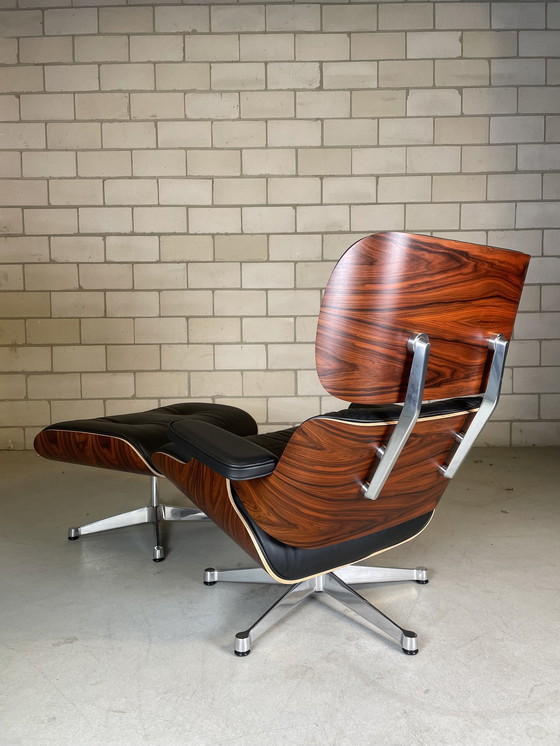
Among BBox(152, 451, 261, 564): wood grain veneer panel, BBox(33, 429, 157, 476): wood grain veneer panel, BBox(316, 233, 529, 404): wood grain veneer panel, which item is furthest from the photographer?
BBox(33, 429, 157, 476): wood grain veneer panel

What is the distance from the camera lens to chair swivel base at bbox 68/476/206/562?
230 cm

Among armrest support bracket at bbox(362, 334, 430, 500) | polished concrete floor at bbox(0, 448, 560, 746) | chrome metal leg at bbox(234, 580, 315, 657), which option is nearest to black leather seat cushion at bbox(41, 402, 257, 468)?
polished concrete floor at bbox(0, 448, 560, 746)

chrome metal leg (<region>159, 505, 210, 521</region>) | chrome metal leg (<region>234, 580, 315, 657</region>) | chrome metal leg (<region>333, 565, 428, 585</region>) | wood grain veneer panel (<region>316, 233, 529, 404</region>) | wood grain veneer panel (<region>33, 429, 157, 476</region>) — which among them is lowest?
chrome metal leg (<region>159, 505, 210, 521</region>)

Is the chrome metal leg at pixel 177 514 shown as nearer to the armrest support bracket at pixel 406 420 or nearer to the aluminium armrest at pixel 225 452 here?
the aluminium armrest at pixel 225 452

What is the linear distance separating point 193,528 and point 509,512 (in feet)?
4.19

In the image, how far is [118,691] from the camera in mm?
1374

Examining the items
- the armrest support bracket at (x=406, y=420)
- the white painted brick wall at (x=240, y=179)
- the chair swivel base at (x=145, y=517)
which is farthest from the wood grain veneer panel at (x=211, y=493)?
the white painted brick wall at (x=240, y=179)

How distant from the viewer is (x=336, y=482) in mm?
1363

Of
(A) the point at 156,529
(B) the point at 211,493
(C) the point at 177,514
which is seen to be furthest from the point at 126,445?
(B) the point at 211,493

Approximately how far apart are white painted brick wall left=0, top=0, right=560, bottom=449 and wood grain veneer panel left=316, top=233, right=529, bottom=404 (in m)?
2.48

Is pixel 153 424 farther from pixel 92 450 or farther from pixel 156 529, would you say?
pixel 156 529

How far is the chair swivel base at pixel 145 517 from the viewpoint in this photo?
7.56 ft

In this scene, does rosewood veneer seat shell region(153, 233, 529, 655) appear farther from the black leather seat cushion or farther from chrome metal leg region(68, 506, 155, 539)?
chrome metal leg region(68, 506, 155, 539)

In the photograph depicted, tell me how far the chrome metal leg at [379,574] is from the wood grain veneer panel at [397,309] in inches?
29.3
